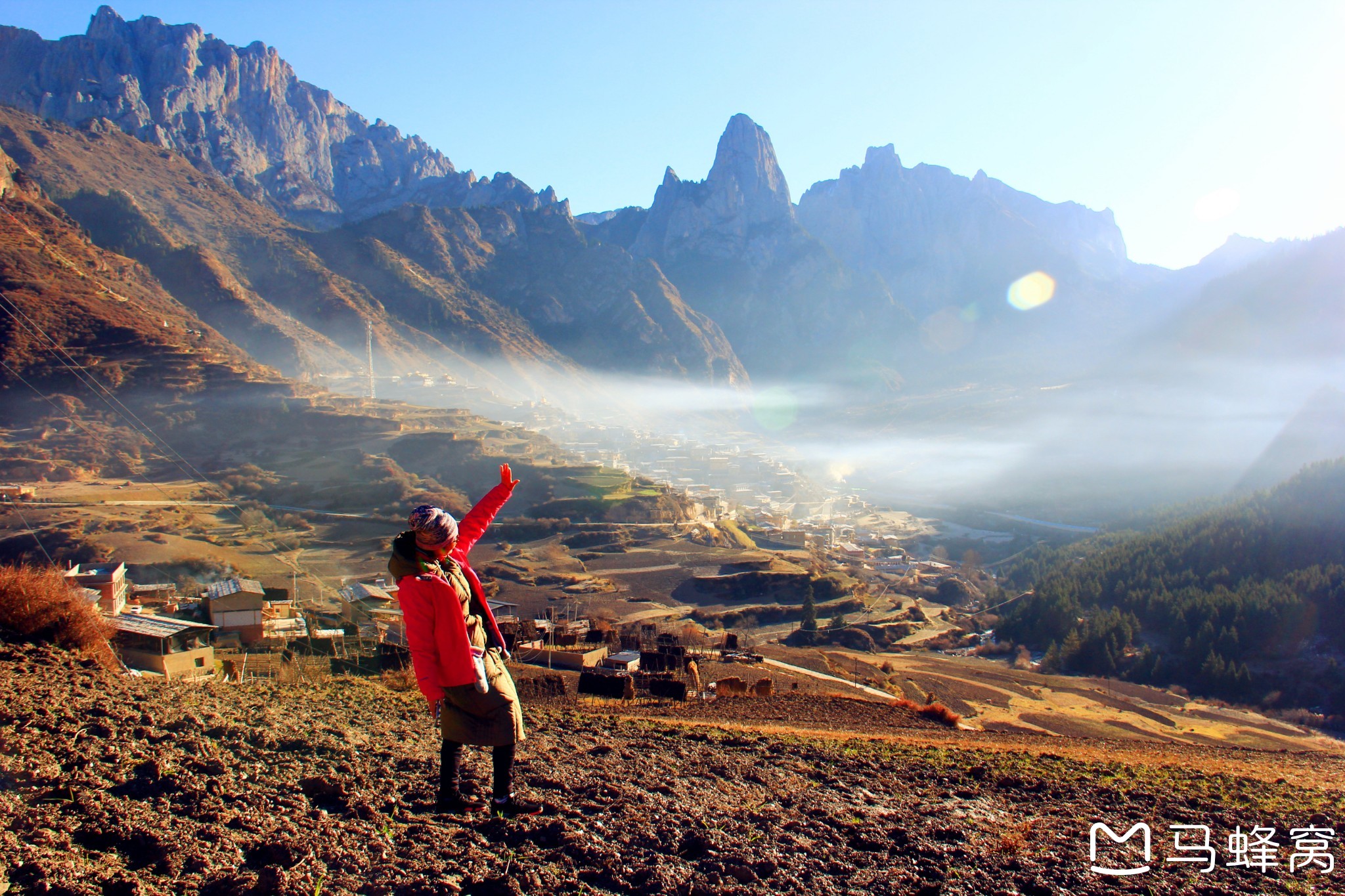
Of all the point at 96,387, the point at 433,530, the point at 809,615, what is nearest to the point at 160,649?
the point at 433,530

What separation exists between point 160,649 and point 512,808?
28.9 feet

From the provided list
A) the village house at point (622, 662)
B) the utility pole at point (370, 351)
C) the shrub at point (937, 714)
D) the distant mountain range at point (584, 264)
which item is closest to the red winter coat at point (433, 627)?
the shrub at point (937, 714)

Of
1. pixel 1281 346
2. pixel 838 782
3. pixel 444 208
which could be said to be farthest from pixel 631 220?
pixel 838 782

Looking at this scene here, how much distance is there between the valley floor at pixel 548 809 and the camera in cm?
337

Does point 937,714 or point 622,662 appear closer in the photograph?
point 937,714

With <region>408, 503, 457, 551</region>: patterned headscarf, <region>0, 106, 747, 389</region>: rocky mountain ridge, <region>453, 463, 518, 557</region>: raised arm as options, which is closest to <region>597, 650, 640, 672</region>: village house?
<region>453, 463, 518, 557</region>: raised arm

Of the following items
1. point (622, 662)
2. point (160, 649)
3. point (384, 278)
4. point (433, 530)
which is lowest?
point (622, 662)

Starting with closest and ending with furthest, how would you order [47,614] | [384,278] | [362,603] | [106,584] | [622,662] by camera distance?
[47,614], [622,662], [106,584], [362,603], [384,278]

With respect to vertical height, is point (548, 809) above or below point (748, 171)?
below

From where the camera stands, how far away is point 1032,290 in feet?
573

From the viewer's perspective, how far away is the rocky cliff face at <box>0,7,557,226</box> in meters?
108

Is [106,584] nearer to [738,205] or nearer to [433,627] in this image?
[433,627]

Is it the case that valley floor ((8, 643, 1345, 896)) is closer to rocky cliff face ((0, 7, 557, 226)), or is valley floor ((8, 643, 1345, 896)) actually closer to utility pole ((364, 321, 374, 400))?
utility pole ((364, 321, 374, 400))

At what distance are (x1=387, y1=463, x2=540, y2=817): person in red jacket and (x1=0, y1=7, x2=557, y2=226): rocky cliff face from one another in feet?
388
